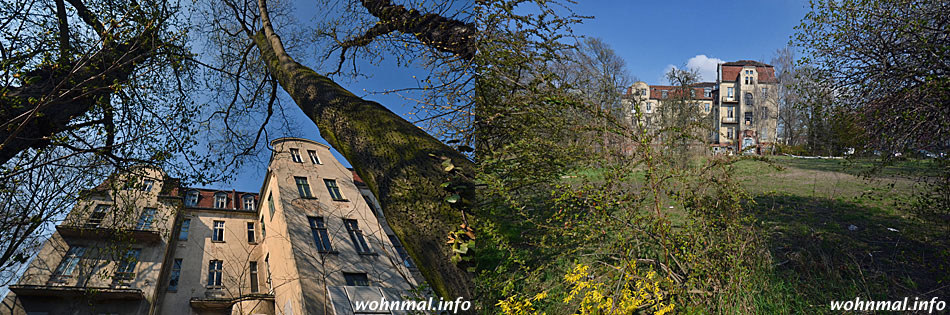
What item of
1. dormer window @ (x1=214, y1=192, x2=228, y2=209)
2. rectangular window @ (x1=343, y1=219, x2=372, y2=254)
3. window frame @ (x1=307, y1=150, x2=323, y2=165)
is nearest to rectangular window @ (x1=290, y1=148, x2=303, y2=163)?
window frame @ (x1=307, y1=150, x2=323, y2=165)

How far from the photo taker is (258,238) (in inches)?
201

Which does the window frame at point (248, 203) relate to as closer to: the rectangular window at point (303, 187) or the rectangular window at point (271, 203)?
the rectangular window at point (271, 203)

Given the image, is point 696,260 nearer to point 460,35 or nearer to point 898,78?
point 460,35

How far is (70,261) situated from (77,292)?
0.48 m

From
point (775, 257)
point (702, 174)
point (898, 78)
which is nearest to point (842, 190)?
point (898, 78)

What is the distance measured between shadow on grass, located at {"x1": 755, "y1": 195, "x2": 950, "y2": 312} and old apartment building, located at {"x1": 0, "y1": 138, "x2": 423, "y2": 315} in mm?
3619

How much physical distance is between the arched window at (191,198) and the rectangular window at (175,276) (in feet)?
2.38

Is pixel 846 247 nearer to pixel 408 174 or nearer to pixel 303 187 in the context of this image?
pixel 408 174

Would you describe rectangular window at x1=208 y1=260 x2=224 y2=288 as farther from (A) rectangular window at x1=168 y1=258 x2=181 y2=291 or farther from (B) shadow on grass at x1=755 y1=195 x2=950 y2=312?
(B) shadow on grass at x1=755 y1=195 x2=950 y2=312

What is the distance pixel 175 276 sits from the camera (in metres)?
4.96

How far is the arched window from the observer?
193 inches

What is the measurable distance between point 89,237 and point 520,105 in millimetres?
4192

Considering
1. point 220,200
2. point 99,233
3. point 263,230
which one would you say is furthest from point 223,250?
point 99,233

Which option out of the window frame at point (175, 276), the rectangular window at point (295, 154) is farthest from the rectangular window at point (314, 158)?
the window frame at point (175, 276)
